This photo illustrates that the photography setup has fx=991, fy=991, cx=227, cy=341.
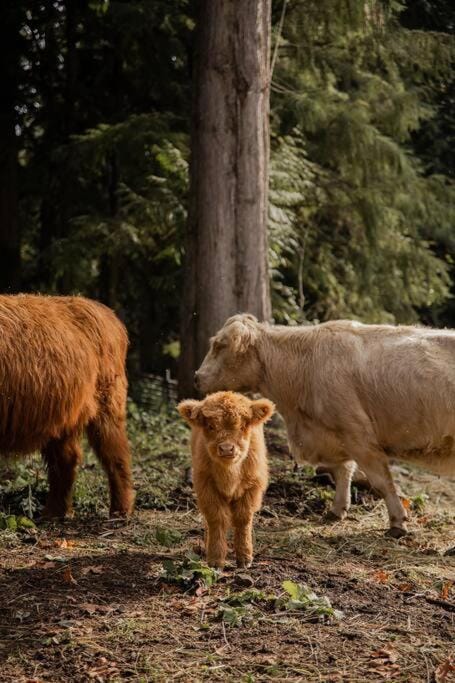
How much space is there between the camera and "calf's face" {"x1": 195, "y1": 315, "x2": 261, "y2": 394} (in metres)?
8.76

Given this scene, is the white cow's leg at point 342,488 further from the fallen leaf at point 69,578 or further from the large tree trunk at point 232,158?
the fallen leaf at point 69,578

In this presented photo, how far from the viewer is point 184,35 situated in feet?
51.4

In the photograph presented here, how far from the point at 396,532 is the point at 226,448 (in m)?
2.77

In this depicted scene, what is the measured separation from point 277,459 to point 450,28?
40.0ft

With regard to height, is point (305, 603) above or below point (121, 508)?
above

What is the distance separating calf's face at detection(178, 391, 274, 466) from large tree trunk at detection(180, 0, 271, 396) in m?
5.19

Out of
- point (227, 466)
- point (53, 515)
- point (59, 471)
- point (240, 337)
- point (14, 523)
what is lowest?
point (53, 515)

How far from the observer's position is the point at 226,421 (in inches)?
227

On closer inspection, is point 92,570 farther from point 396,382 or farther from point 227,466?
point 396,382

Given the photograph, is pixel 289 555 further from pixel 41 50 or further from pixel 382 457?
pixel 41 50

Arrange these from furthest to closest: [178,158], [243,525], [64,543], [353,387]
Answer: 1. [178,158]
2. [353,387]
3. [64,543]
4. [243,525]

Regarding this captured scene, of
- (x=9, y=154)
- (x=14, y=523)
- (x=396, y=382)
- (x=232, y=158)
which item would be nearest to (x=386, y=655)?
(x=14, y=523)

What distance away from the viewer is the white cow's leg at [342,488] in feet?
27.7

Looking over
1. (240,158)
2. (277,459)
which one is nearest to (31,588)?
(277,459)
